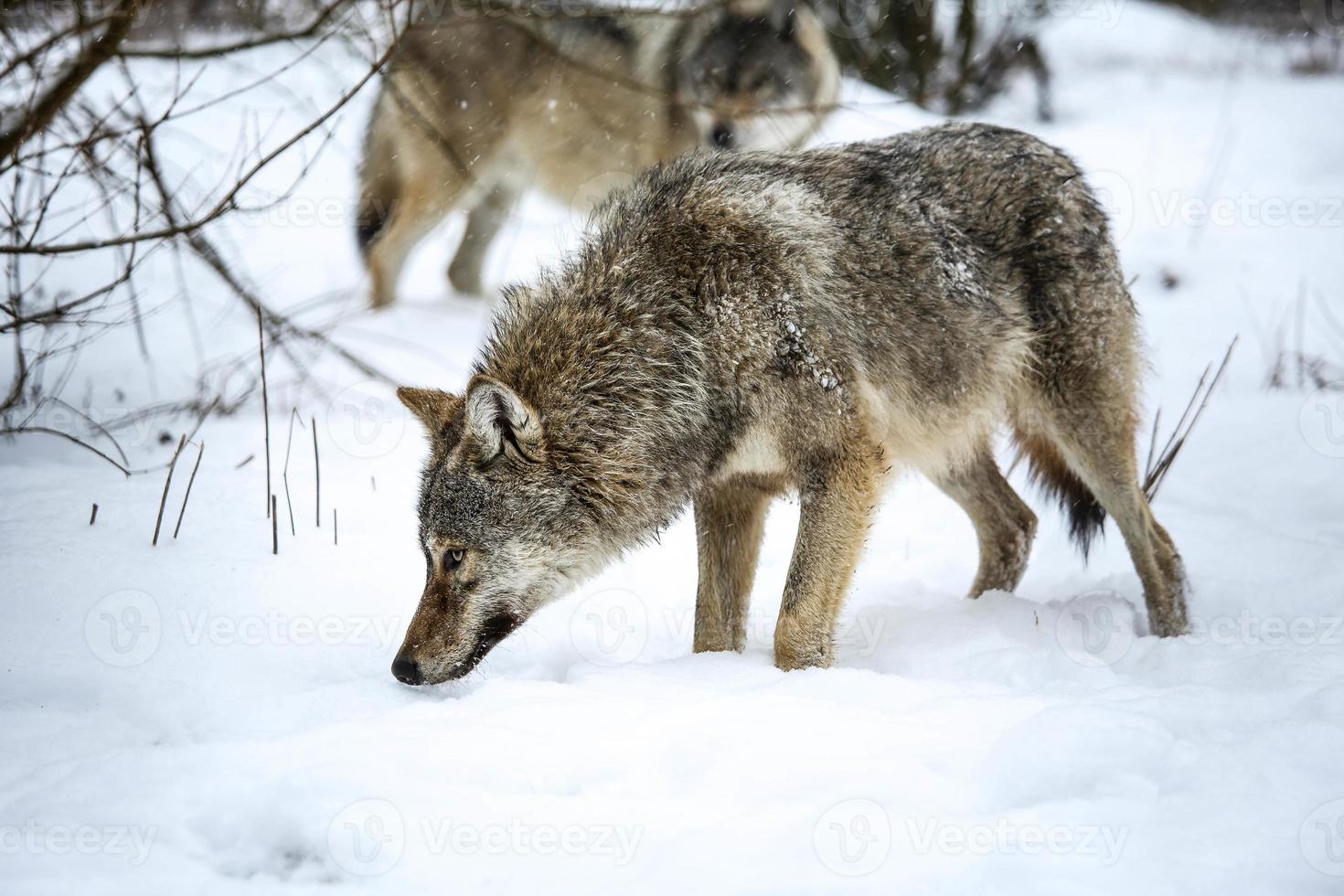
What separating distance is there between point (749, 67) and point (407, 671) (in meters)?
6.15

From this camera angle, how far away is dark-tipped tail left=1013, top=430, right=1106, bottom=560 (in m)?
4.48

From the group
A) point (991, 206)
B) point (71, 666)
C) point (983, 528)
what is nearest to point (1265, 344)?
point (983, 528)

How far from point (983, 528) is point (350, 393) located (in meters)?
3.86

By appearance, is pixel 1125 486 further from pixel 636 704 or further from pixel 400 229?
pixel 400 229

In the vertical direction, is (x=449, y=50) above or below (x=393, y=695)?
above

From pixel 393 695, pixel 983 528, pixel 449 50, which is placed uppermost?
pixel 449 50

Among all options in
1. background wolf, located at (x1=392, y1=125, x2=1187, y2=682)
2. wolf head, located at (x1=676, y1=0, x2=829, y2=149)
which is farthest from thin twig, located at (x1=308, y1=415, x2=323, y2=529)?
wolf head, located at (x1=676, y1=0, x2=829, y2=149)

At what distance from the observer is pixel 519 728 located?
2.79 m

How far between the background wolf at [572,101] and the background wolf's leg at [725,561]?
14.8 ft

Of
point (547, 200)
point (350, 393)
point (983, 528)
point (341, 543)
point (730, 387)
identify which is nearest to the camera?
point (730, 387)

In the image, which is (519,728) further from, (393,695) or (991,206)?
(991,206)

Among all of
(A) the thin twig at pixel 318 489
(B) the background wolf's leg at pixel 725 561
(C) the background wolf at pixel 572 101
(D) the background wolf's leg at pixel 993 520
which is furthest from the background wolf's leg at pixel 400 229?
(D) the background wolf's leg at pixel 993 520

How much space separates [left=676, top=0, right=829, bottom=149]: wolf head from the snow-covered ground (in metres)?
3.31

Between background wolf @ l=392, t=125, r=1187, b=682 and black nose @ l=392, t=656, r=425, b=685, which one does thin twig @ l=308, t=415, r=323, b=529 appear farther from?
black nose @ l=392, t=656, r=425, b=685
